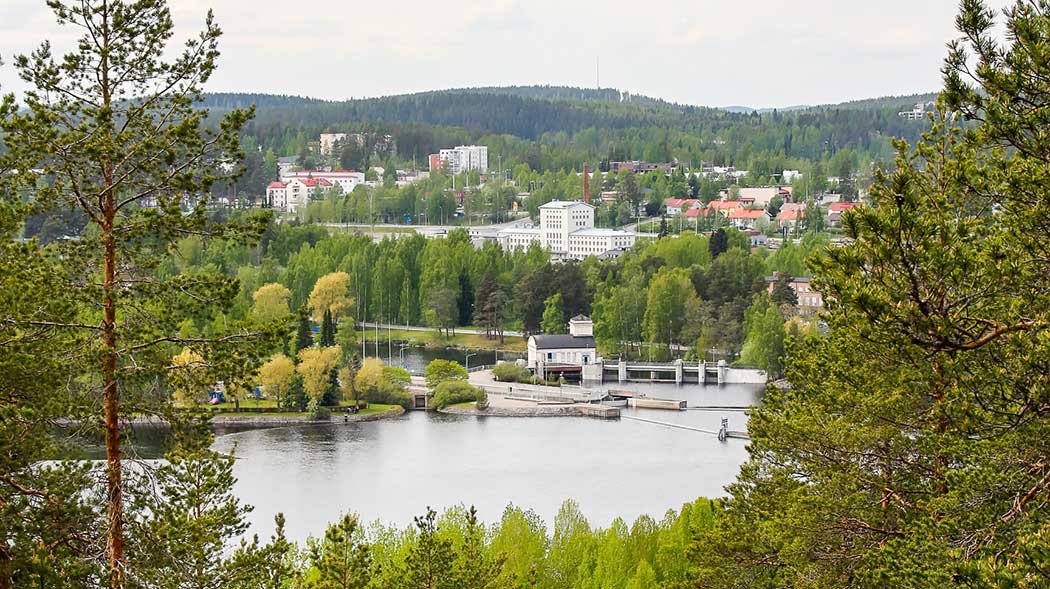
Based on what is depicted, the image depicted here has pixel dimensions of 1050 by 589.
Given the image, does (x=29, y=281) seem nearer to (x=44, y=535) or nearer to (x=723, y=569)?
(x=44, y=535)

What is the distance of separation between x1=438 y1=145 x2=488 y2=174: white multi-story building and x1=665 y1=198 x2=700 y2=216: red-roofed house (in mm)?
15320

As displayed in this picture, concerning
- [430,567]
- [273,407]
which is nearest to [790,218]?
[273,407]

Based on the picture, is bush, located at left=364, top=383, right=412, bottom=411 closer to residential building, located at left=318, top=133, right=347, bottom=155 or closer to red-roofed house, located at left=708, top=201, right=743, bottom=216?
red-roofed house, located at left=708, top=201, right=743, bottom=216

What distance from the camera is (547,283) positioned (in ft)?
80.3

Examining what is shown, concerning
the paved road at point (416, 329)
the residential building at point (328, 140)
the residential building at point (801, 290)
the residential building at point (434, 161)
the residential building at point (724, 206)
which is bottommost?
the paved road at point (416, 329)

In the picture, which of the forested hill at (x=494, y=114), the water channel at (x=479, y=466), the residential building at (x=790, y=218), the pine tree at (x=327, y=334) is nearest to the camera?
the water channel at (x=479, y=466)

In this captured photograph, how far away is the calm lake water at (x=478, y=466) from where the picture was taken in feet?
38.4

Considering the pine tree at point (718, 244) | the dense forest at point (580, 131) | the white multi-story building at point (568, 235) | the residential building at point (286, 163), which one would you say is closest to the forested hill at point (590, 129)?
the dense forest at point (580, 131)

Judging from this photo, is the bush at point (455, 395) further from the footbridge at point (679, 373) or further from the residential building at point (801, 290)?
the residential building at point (801, 290)

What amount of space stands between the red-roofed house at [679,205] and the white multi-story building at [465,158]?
15.3 meters

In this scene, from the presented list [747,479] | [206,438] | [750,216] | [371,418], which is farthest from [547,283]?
[206,438]

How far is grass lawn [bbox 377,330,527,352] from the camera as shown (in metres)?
24.1

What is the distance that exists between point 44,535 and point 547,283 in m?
21.3

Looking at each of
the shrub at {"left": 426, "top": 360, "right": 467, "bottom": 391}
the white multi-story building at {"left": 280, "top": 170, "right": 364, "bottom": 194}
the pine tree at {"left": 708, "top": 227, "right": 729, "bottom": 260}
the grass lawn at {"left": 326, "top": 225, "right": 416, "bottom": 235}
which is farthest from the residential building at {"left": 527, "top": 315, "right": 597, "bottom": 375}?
the white multi-story building at {"left": 280, "top": 170, "right": 364, "bottom": 194}
